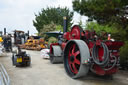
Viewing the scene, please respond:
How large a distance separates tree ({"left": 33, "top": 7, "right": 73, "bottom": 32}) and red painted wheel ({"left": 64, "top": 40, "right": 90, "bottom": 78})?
2128 centimetres

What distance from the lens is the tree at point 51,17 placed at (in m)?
27.1

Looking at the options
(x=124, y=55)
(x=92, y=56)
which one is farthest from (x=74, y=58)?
(x=124, y=55)

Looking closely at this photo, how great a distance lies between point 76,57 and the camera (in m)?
4.81

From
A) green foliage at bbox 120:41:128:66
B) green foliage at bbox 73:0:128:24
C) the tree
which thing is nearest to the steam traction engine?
green foliage at bbox 73:0:128:24

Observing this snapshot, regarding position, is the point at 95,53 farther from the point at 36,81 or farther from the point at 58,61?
the point at 58,61

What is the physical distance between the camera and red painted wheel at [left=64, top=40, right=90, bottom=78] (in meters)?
4.02

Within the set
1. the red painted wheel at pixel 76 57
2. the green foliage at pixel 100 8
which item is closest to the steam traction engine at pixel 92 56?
the red painted wheel at pixel 76 57

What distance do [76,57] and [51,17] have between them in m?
23.2

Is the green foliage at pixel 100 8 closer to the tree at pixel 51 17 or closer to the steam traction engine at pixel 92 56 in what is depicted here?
the steam traction engine at pixel 92 56

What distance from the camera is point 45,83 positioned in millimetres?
4059

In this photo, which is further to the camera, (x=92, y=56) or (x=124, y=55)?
(x=124, y=55)

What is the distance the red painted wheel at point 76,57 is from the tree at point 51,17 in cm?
2128

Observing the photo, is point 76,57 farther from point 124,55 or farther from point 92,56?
point 124,55

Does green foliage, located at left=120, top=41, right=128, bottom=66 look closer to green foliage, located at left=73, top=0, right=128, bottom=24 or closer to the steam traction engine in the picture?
green foliage, located at left=73, top=0, right=128, bottom=24
